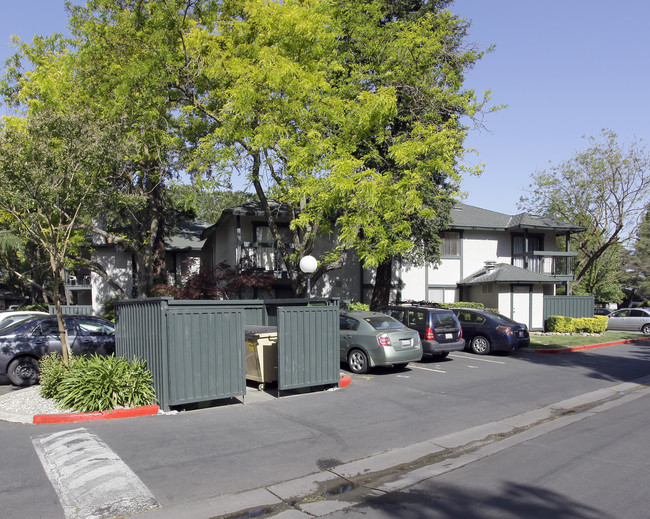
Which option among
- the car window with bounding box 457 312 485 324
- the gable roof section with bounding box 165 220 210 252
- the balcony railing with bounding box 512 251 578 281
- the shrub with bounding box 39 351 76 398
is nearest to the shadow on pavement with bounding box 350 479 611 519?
the shrub with bounding box 39 351 76 398

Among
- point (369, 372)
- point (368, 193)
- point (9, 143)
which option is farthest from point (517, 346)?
point (9, 143)

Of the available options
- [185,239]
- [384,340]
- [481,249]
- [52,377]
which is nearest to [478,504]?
[384,340]

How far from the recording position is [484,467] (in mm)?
6285

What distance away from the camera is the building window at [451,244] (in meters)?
27.6

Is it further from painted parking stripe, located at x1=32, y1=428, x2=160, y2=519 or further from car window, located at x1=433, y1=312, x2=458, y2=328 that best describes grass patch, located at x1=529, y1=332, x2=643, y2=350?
painted parking stripe, located at x1=32, y1=428, x2=160, y2=519

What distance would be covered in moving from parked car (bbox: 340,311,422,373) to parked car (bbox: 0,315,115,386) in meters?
5.73

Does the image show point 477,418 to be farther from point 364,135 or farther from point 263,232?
point 263,232

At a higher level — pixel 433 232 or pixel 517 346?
pixel 433 232

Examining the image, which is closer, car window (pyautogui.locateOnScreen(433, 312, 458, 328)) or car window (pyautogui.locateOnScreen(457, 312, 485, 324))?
car window (pyautogui.locateOnScreen(433, 312, 458, 328))

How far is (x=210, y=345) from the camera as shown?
9000 mm

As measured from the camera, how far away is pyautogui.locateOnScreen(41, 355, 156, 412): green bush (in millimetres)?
8414

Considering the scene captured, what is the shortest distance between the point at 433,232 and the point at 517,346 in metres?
6.91

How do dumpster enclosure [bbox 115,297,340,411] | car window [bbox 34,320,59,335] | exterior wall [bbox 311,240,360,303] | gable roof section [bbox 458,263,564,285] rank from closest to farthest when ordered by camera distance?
dumpster enclosure [bbox 115,297,340,411], car window [bbox 34,320,59,335], gable roof section [bbox 458,263,564,285], exterior wall [bbox 311,240,360,303]

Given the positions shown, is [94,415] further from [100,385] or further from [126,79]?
[126,79]
